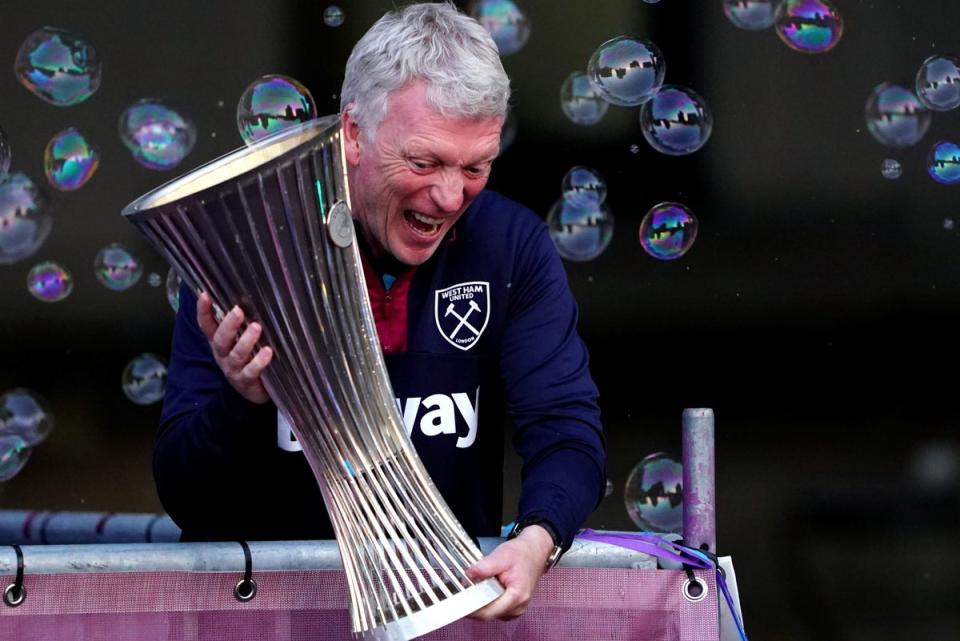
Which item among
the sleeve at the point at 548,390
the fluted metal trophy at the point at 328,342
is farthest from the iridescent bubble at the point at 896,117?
the fluted metal trophy at the point at 328,342

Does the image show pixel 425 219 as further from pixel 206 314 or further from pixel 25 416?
pixel 25 416

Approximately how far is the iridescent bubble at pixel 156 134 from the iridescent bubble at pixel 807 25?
131cm

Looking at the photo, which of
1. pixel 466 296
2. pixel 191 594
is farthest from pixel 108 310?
pixel 191 594

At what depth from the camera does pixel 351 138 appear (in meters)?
2.03

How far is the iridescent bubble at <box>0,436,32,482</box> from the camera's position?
3184mm

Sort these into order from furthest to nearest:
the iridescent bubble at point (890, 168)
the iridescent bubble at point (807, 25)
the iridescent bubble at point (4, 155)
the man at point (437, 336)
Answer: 1. the iridescent bubble at point (890, 168)
2. the iridescent bubble at point (807, 25)
3. the iridescent bubble at point (4, 155)
4. the man at point (437, 336)

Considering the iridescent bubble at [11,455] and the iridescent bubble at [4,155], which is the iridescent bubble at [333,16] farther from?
the iridescent bubble at [11,455]

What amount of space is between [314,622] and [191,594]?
0.14 metres

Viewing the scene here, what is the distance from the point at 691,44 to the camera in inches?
137

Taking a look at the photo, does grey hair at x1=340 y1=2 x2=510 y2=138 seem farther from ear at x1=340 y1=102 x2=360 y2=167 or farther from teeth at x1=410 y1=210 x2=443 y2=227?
teeth at x1=410 y1=210 x2=443 y2=227

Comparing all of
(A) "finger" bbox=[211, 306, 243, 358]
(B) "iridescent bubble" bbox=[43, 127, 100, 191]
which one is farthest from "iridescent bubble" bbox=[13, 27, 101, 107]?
(A) "finger" bbox=[211, 306, 243, 358]

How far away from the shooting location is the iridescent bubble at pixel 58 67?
3.08m

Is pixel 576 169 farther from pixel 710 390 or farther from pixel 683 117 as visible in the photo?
pixel 710 390

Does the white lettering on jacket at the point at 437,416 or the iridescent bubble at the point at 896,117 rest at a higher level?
the iridescent bubble at the point at 896,117
